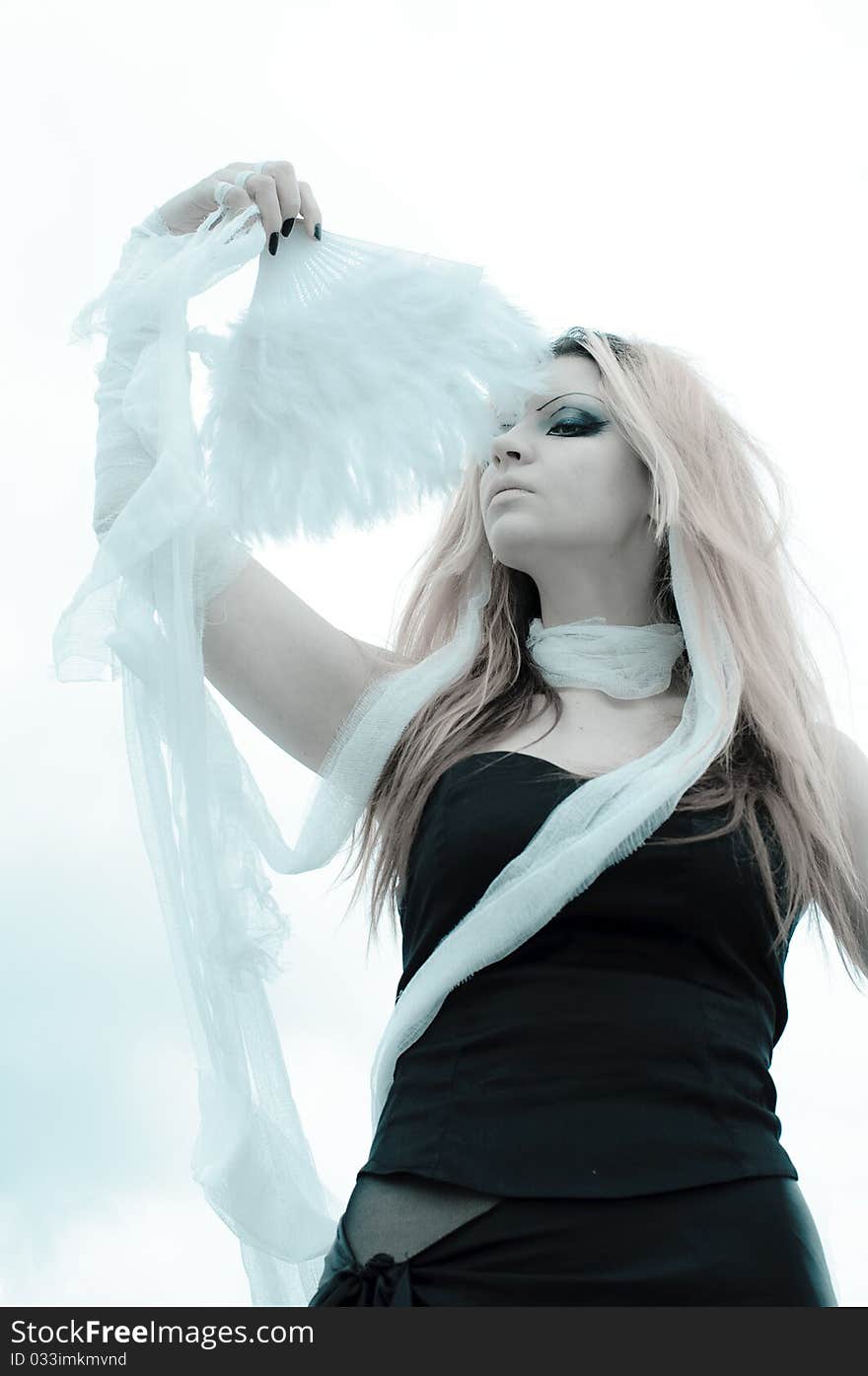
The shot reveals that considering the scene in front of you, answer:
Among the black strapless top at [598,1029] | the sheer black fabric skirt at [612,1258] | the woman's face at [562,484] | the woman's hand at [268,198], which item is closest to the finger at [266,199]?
the woman's hand at [268,198]

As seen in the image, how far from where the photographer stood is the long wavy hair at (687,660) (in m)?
2.06

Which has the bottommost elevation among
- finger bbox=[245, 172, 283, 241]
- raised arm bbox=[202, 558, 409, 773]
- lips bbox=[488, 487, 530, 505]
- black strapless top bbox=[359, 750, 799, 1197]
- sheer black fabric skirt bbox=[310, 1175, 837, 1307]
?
sheer black fabric skirt bbox=[310, 1175, 837, 1307]

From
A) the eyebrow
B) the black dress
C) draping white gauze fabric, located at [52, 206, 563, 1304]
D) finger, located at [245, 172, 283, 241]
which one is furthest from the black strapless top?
finger, located at [245, 172, 283, 241]

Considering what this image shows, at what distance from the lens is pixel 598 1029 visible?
173cm

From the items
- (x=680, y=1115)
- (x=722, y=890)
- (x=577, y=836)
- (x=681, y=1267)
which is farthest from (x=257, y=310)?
(x=681, y=1267)

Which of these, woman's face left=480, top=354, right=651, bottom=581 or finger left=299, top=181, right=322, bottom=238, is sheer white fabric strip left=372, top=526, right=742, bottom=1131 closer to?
woman's face left=480, top=354, right=651, bottom=581

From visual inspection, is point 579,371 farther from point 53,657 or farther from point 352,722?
point 53,657

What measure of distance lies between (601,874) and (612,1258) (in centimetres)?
46

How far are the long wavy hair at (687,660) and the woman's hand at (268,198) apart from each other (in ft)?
1.54

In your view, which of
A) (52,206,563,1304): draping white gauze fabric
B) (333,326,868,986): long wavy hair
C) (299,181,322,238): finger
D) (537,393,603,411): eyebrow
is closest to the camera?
(52,206,563,1304): draping white gauze fabric

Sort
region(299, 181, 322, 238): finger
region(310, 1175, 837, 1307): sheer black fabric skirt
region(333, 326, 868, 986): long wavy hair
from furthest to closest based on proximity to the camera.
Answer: region(299, 181, 322, 238): finger, region(333, 326, 868, 986): long wavy hair, region(310, 1175, 837, 1307): sheer black fabric skirt

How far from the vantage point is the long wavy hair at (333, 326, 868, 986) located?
206 cm

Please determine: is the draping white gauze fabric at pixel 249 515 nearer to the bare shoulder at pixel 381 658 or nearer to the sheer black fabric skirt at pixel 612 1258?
the bare shoulder at pixel 381 658

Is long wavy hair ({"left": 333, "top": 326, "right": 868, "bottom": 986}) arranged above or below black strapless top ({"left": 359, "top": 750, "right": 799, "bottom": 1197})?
above
